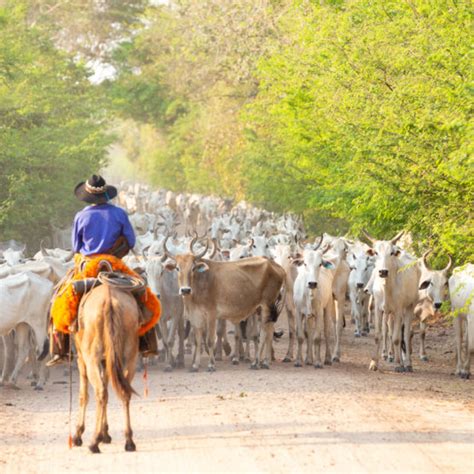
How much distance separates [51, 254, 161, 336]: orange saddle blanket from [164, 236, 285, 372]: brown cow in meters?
5.20

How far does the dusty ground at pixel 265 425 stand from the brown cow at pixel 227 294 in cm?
60

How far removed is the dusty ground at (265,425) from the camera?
10531 mm

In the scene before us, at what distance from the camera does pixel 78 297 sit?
1161cm

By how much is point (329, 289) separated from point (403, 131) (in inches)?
136

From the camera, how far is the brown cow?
1734 cm

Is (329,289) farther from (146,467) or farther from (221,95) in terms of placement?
(221,95)

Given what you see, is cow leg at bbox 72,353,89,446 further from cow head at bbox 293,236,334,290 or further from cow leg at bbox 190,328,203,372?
cow head at bbox 293,236,334,290

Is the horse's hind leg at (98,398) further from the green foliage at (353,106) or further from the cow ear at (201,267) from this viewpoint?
the cow ear at (201,267)

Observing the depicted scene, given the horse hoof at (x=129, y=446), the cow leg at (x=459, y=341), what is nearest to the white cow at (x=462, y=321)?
the cow leg at (x=459, y=341)

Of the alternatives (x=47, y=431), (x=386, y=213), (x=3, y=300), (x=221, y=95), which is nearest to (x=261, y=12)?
(x=221, y=95)

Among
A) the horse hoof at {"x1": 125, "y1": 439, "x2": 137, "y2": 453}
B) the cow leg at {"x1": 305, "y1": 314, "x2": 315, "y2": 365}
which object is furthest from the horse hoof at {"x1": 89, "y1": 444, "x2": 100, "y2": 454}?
the cow leg at {"x1": 305, "y1": 314, "x2": 315, "y2": 365}

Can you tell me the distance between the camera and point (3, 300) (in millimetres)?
15828

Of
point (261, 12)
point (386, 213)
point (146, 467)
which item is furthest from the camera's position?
point (261, 12)

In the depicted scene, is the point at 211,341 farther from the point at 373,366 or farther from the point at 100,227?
the point at 100,227
